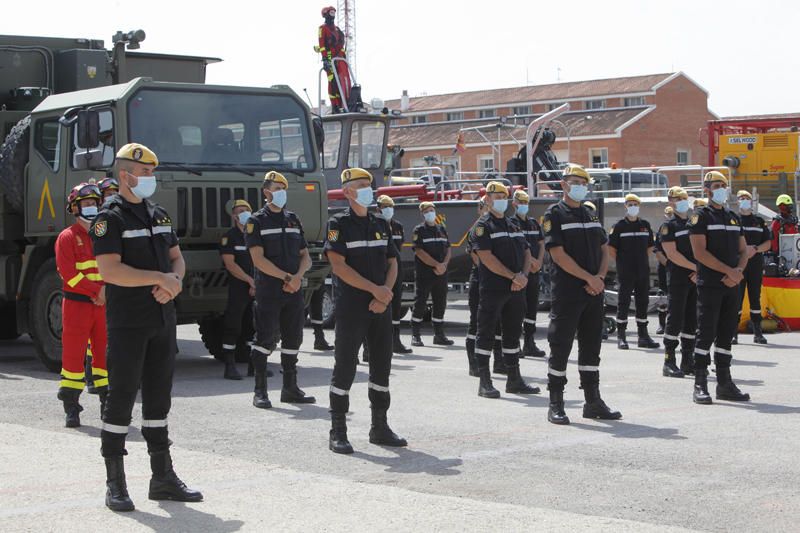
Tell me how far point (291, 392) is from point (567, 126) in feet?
176

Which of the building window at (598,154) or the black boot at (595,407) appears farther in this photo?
the building window at (598,154)

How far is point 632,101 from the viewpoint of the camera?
7112cm

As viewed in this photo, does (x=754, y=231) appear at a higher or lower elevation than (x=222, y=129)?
lower

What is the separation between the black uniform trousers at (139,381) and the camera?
677 cm

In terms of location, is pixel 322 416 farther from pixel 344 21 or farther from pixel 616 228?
A: pixel 344 21

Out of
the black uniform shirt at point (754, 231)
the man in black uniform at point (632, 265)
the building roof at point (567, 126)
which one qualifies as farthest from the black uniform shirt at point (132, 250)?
the building roof at point (567, 126)

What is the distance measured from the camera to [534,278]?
1512 cm

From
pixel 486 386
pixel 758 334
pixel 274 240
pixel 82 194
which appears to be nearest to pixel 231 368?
pixel 274 240

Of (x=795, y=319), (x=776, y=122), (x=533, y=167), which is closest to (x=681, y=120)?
(x=776, y=122)

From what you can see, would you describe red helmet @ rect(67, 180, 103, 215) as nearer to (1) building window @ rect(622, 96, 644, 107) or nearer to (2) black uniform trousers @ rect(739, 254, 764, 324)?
(2) black uniform trousers @ rect(739, 254, 764, 324)

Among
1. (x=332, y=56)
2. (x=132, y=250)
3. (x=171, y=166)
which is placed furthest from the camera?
(x=332, y=56)

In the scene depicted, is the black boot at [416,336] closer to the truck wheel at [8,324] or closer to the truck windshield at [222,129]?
the truck windshield at [222,129]

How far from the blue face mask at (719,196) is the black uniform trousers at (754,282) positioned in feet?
17.9

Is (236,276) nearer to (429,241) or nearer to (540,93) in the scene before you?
(429,241)
